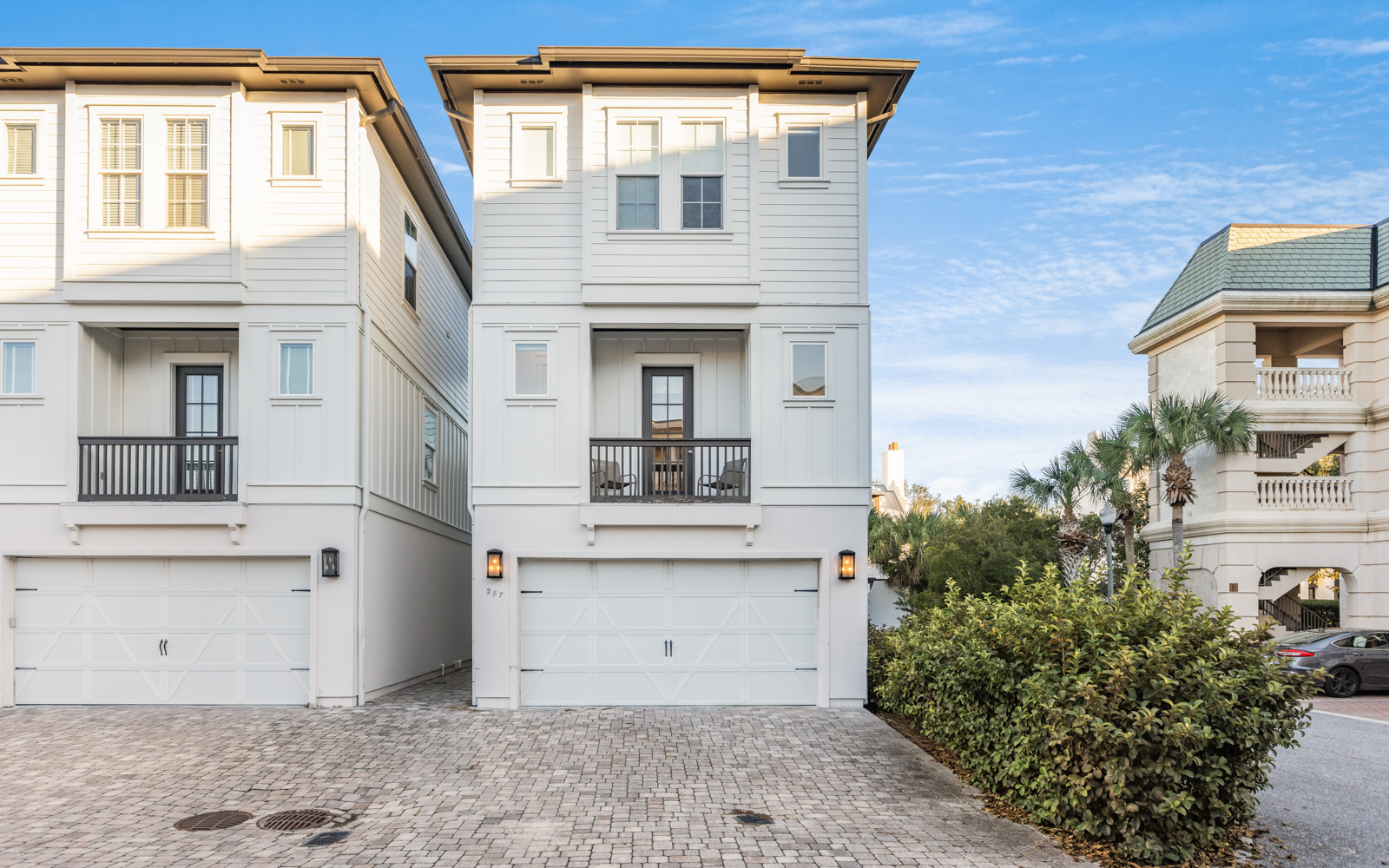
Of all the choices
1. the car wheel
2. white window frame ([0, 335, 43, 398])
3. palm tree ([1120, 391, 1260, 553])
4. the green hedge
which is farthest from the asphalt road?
white window frame ([0, 335, 43, 398])

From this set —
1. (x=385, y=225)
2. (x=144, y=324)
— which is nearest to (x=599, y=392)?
(x=385, y=225)

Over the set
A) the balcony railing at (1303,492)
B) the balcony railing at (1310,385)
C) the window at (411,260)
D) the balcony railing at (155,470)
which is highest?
the window at (411,260)

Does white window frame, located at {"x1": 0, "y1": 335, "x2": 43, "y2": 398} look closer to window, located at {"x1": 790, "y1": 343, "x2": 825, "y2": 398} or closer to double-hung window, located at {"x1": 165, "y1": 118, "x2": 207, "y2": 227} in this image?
double-hung window, located at {"x1": 165, "y1": 118, "x2": 207, "y2": 227}

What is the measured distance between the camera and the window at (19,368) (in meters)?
12.6

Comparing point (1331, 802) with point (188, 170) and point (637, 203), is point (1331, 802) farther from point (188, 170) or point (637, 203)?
point (188, 170)

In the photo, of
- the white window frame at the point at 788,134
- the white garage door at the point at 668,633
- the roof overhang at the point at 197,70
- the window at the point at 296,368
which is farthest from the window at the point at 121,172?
the white window frame at the point at 788,134

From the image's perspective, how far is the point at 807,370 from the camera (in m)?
13.0

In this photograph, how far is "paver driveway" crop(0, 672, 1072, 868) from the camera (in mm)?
6781

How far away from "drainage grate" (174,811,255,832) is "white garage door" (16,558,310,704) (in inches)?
199

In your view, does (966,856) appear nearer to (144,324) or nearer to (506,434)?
(506,434)

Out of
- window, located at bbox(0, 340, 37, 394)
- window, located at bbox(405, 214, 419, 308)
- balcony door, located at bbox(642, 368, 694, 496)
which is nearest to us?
window, located at bbox(0, 340, 37, 394)

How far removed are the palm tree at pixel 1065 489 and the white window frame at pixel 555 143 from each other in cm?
1537

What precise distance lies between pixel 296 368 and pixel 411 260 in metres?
3.92

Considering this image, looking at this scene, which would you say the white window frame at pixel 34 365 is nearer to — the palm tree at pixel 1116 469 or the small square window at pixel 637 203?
the small square window at pixel 637 203
